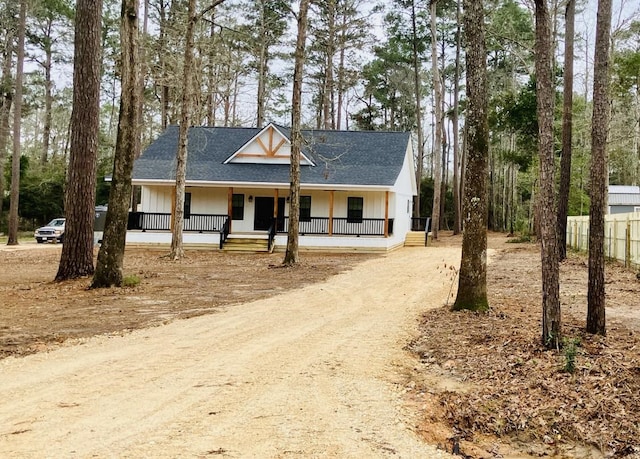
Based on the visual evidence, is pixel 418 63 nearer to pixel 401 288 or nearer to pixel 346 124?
pixel 346 124

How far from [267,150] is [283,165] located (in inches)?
42.1

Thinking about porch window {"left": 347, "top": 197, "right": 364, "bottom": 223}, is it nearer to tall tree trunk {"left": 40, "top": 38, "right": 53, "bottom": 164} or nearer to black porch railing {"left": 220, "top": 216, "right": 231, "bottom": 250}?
black porch railing {"left": 220, "top": 216, "right": 231, "bottom": 250}

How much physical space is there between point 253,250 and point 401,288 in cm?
1046

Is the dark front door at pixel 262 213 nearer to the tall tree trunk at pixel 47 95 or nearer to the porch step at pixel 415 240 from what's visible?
the porch step at pixel 415 240

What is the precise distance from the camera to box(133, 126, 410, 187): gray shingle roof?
Answer: 21656 millimetres

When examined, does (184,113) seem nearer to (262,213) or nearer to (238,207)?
(238,207)

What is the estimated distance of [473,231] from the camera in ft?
25.2

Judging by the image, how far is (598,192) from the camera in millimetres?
6285

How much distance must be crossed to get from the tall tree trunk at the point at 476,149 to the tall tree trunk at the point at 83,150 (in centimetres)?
795

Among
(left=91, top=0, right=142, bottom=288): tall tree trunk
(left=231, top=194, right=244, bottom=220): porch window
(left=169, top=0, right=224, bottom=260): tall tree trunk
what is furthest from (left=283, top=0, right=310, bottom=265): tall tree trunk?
(left=231, top=194, right=244, bottom=220): porch window

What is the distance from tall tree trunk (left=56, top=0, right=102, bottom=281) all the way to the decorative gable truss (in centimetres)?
1224

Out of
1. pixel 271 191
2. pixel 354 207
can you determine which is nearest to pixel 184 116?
pixel 271 191

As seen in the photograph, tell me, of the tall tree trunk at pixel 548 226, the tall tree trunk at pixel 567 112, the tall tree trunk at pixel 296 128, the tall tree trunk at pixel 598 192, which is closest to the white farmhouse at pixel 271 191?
the tall tree trunk at pixel 296 128

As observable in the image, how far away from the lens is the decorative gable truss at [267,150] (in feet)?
75.8
